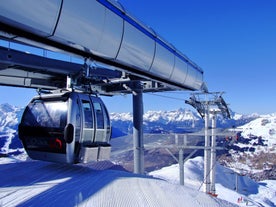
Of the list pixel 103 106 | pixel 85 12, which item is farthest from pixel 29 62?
pixel 85 12

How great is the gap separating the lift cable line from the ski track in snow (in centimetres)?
112

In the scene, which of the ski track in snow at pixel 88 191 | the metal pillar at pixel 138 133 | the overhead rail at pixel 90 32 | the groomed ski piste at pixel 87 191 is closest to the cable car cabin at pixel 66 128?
the groomed ski piste at pixel 87 191

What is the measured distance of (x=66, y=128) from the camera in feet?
19.4

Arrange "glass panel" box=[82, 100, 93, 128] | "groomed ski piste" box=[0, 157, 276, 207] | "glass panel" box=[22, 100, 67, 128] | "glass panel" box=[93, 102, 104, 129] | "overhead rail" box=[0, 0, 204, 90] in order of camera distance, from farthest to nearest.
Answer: "glass panel" box=[93, 102, 104, 129]
"glass panel" box=[82, 100, 93, 128]
"glass panel" box=[22, 100, 67, 128]
"groomed ski piste" box=[0, 157, 276, 207]
"overhead rail" box=[0, 0, 204, 90]

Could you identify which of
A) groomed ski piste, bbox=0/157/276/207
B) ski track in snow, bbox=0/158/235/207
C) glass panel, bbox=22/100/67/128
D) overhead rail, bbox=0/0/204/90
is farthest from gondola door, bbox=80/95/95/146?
overhead rail, bbox=0/0/204/90

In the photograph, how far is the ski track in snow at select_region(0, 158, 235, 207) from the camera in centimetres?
377

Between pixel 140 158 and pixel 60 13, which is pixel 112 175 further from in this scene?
pixel 140 158

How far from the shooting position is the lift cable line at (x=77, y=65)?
3.67 meters

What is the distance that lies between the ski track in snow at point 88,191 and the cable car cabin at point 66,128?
75cm

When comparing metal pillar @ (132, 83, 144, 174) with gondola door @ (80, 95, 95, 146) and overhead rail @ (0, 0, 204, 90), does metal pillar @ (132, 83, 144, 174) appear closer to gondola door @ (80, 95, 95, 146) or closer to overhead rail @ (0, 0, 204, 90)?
overhead rail @ (0, 0, 204, 90)

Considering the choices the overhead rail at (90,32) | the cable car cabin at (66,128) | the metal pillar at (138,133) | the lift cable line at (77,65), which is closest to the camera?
the overhead rail at (90,32)

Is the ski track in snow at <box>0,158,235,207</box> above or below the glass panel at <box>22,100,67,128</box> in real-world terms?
below

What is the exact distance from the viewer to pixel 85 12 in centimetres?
411

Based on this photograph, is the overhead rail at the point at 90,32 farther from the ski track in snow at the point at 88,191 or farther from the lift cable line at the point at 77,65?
the ski track in snow at the point at 88,191
